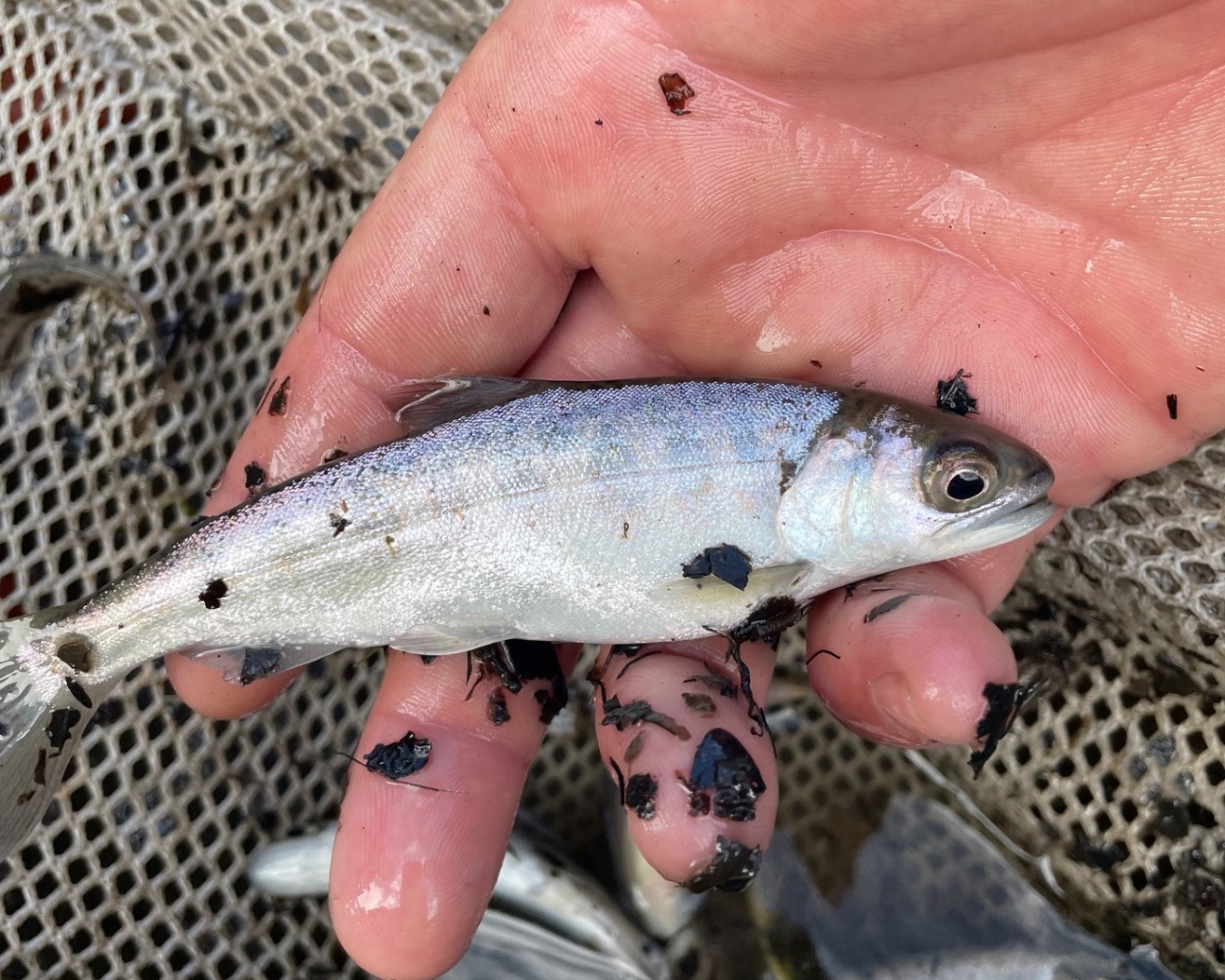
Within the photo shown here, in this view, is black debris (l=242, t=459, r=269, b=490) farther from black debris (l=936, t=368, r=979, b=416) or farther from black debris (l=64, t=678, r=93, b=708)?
black debris (l=936, t=368, r=979, b=416)

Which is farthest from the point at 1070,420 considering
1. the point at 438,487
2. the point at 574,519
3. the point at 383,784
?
the point at 383,784

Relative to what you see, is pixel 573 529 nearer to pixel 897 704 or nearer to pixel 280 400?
pixel 897 704

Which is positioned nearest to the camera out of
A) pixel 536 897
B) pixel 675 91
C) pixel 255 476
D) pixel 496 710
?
pixel 675 91

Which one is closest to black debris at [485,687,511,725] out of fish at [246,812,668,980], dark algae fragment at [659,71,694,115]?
fish at [246,812,668,980]

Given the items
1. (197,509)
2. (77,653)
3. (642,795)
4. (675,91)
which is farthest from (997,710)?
(197,509)

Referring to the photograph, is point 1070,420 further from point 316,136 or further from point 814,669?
point 316,136
